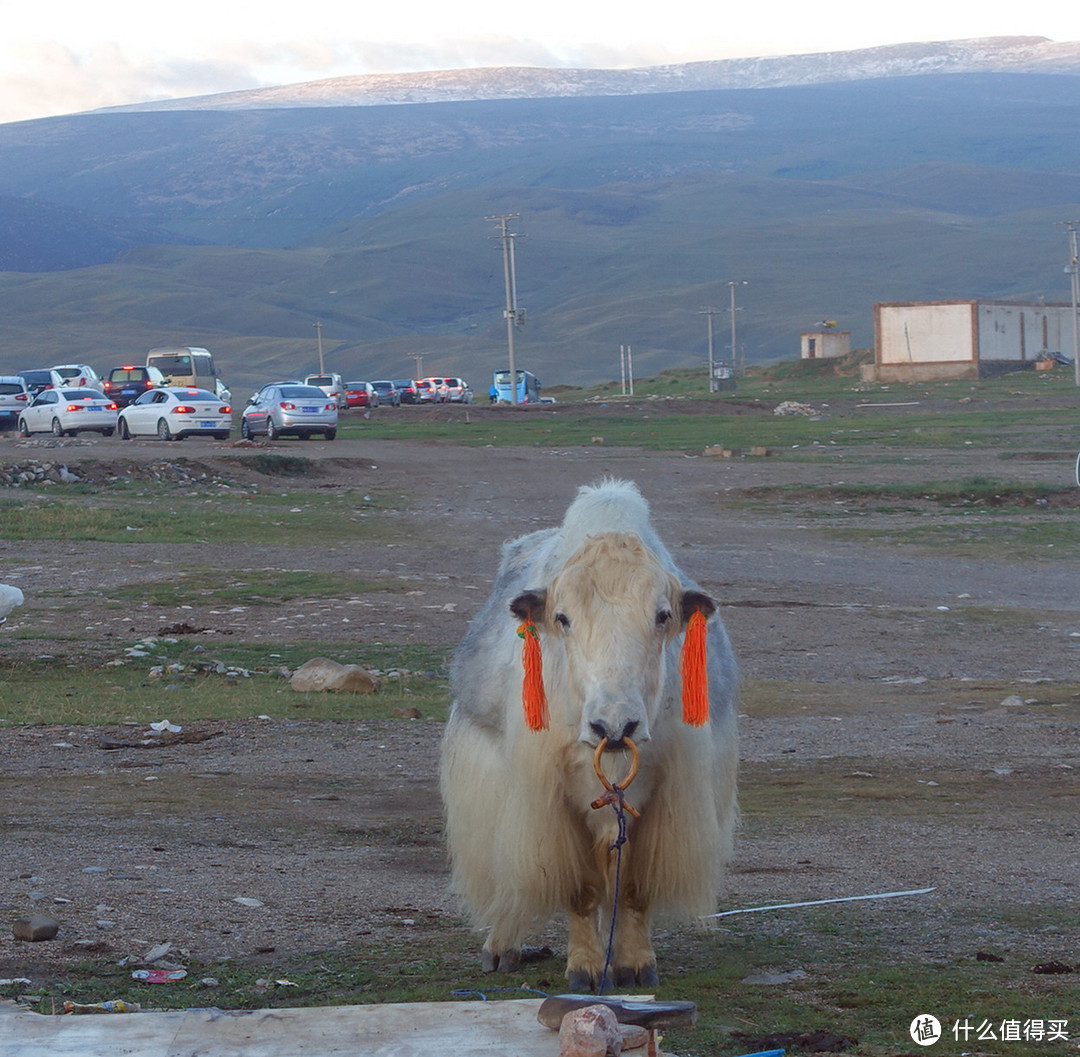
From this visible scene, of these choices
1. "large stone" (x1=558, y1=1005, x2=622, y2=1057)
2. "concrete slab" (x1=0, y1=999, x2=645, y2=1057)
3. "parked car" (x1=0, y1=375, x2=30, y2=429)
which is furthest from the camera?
"parked car" (x1=0, y1=375, x2=30, y2=429)

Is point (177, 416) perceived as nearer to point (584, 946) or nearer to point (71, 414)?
point (71, 414)

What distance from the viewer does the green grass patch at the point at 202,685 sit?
39.1 feet

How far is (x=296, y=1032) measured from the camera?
4.70 metres

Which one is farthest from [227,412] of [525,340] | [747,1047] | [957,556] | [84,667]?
[525,340]

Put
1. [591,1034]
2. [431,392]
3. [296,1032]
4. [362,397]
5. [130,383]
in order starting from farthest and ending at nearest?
1. [431,392]
2. [362,397]
3. [130,383]
4. [296,1032]
5. [591,1034]

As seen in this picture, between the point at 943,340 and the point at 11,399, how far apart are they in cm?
5059

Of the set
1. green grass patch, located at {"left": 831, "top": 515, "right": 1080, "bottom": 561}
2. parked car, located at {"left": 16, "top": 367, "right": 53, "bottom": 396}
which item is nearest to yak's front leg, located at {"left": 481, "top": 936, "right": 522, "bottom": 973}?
green grass patch, located at {"left": 831, "top": 515, "right": 1080, "bottom": 561}

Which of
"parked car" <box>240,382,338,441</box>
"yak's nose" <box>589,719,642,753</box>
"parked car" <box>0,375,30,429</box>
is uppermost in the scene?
"parked car" <box>0,375,30,429</box>

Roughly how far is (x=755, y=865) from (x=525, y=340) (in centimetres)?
18380

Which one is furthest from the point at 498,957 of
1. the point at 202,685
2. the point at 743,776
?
the point at 202,685

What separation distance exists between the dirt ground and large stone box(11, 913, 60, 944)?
0.07 m

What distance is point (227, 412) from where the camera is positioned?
4172 cm

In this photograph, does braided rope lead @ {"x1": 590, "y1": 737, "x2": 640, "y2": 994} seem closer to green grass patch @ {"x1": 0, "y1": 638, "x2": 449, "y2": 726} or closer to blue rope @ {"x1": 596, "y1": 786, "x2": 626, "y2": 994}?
blue rope @ {"x1": 596, "y1": 786, "x2": 626, "y2": 994}

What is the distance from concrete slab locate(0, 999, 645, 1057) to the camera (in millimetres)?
4520
